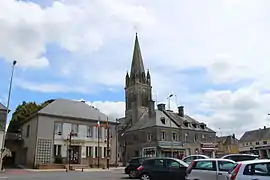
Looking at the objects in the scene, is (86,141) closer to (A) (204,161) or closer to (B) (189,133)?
(B) (189,133)

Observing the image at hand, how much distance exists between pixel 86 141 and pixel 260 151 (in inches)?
2109

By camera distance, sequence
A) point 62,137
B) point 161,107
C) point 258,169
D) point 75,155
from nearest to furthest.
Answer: point 258,169
point 62,137
point 75,155
point 161,107

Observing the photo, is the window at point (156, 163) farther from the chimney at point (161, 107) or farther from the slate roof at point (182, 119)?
the chimney at point (161, 107)

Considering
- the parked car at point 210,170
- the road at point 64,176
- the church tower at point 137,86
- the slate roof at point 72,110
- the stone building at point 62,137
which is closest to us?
the parked car at point 210,170

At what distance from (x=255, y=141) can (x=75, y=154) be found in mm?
64780

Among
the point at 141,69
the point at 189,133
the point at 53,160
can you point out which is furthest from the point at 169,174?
the point at 141,69

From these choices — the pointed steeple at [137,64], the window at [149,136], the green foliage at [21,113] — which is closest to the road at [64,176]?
the green foliage at [21,113]

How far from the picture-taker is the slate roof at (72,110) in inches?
1748

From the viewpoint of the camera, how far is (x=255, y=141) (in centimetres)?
9200

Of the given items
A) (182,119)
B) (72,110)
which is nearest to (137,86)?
(182,119)

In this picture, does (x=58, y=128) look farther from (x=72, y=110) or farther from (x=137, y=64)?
(x=137, y=64)

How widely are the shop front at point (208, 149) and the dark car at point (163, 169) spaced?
1866 inches

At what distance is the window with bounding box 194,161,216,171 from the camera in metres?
14.3

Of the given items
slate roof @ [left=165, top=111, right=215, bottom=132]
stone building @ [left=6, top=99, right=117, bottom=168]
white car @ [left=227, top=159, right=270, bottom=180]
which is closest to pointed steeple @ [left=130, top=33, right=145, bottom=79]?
slate roof @ [left=165, top=111, right=215, bottom=132]
